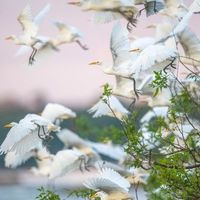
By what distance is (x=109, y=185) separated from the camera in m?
3.65

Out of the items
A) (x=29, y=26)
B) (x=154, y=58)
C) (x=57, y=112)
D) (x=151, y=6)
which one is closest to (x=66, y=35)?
(x=29, y=26)

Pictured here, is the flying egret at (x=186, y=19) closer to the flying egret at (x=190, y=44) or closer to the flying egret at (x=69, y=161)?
A: the flying egret at (x=190, y=44)

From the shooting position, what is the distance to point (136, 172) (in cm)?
547

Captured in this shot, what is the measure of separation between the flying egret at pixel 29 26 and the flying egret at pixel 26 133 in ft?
3.91

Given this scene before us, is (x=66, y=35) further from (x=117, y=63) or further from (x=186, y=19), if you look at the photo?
(x=186, y=19)

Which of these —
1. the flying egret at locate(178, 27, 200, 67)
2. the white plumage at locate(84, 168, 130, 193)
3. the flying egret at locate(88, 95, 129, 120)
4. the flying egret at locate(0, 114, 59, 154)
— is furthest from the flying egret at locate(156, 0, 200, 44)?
the flying egret at locate(88, 95, 129, 120)

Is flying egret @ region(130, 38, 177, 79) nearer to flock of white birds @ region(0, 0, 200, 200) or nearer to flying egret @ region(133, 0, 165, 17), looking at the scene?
flock of white birds @ region(0, 0, 200, 200)

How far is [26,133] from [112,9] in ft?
2.23

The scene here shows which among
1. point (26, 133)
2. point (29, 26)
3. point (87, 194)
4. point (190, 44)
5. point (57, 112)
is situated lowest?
point (87, 194)

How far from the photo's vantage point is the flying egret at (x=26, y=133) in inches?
154

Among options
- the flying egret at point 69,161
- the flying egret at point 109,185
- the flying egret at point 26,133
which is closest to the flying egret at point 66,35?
the flying egret at point 69,161

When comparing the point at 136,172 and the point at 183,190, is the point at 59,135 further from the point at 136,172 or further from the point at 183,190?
the point at 183,190

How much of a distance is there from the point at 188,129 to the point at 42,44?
157cm

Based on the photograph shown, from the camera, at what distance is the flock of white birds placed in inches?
144
